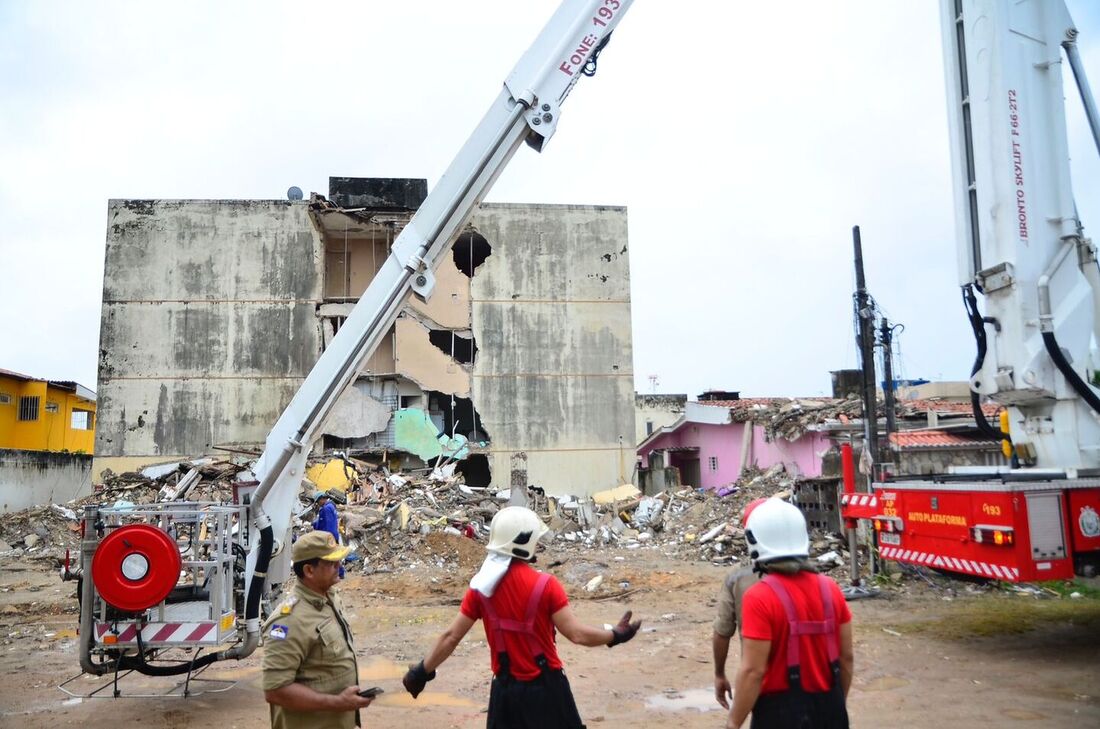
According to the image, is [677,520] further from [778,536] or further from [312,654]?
[778,536]

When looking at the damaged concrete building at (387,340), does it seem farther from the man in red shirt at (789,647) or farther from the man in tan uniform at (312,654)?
the man in red shirt at (789,647)

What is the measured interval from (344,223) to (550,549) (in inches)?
494

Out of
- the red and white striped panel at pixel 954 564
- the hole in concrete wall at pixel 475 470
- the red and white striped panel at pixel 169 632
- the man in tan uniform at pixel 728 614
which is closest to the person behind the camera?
the man in tan uniform at pixel 728 614

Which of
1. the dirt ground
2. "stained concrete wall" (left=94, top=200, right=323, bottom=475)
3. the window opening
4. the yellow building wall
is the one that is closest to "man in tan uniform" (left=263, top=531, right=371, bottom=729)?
the dirt ground

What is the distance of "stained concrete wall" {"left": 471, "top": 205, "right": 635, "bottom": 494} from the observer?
23.2 m

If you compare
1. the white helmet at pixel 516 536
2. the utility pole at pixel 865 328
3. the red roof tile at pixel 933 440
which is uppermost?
the utility pole at pixel 865 328

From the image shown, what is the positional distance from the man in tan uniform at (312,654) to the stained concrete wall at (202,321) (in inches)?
811

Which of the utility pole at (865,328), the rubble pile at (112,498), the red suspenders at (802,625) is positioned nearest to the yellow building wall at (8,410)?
the rubble pile at (112,498)

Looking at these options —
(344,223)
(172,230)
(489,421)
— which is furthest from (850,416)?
(172,230)

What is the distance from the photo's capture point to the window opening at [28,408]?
30.3 metres

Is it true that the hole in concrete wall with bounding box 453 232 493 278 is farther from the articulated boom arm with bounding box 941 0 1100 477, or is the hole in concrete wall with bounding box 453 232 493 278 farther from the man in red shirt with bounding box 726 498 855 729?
the man in red shirt with bounding box 726 498 855 729

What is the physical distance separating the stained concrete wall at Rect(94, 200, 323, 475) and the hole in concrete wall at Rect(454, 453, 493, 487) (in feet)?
18.7

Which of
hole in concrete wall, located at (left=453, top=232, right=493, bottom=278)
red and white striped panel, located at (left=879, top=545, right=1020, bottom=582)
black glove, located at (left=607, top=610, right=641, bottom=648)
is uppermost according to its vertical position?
hole in concrete wall, located at (left=453, top=232, right=493, bottom=278)

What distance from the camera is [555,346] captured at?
23.7 m
